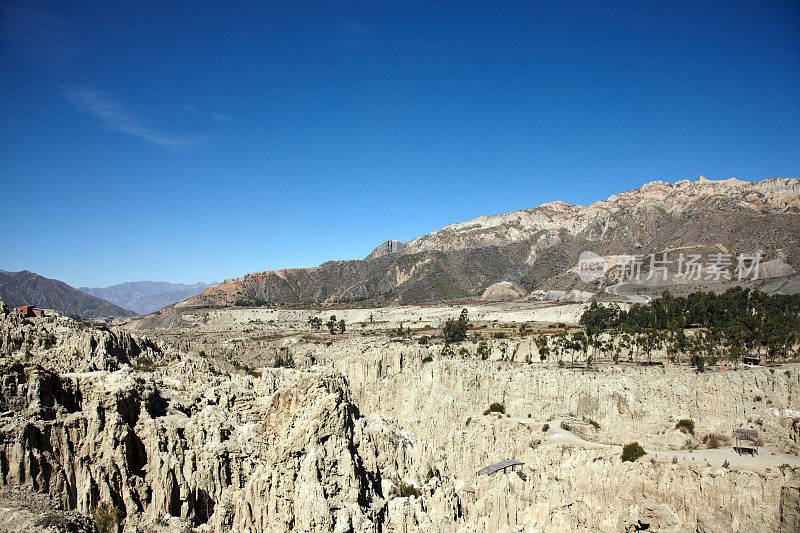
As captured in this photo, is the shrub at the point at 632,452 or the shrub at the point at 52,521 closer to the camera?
the shrub at the point at 52,521

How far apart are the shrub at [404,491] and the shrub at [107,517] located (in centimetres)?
778

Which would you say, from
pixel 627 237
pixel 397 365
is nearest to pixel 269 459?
pixel 397 365

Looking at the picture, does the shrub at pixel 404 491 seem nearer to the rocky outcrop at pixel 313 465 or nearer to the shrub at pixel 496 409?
the rocky outcrop at pixel 313 465

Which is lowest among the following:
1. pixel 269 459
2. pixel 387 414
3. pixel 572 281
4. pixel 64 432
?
pixel 387 414

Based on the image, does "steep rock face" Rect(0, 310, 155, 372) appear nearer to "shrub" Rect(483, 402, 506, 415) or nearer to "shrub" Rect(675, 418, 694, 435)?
"shrub" Rect(483, 402, 506, 415)

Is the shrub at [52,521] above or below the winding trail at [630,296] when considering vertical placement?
below

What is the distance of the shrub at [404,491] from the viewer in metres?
16.4

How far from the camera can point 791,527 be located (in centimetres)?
1800

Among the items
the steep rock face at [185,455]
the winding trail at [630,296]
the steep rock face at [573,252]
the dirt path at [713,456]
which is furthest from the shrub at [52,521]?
the steep rock face at [573,252]

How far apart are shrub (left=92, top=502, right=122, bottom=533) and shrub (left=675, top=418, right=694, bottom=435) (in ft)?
90.8

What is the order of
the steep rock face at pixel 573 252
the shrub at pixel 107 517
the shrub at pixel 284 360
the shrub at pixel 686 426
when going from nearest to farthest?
the shrub at pixel 107 517 < the shrub at pixel 686 426 < the shrub at pixel 284 360 < the steep rock face at pixel 573 252

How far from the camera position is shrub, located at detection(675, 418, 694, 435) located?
28797 mm

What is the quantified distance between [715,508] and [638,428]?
12.5 m

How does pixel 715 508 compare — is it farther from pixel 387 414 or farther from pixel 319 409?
pixel 387 414
